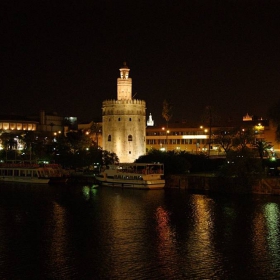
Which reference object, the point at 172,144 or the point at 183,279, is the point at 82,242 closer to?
the point at 183,279

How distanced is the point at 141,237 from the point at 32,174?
43076 millimetres

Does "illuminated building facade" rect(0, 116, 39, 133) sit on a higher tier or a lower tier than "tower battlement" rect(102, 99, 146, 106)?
higher

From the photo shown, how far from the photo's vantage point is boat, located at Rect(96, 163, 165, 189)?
2496 inches

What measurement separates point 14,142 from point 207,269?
91.5 meters

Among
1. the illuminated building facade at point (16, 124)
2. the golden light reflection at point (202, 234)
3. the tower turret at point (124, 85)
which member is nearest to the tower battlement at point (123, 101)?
the tower turret at point (124, 85)

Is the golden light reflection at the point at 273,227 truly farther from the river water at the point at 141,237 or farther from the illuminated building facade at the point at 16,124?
the illuminated building facade at the point at 16,124

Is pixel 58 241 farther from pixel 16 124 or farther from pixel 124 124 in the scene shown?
pixel 16 124

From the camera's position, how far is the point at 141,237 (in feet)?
119

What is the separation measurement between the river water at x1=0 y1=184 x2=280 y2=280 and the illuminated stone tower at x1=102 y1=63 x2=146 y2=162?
98.6ft

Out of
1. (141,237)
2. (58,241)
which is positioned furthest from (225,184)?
(58,241)

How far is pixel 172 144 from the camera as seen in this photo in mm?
111688

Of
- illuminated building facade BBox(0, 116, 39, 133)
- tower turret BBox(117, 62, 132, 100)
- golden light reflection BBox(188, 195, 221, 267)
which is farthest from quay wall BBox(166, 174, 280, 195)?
illuminated building facade BBox(0, 116, 39, 133)

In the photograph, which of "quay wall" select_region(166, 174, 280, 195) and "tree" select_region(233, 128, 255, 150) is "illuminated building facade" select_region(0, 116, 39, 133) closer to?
"tree" select_region(233, 128, 255, 150)

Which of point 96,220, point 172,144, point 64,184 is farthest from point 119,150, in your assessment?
point 96,220
